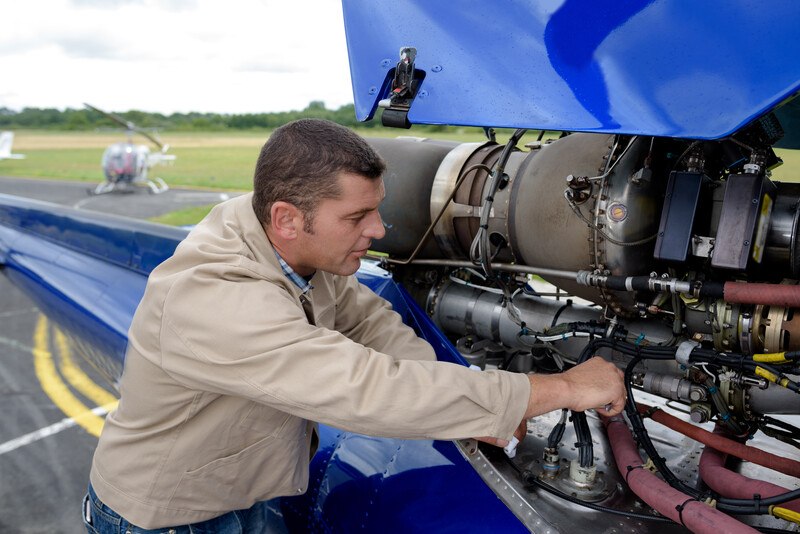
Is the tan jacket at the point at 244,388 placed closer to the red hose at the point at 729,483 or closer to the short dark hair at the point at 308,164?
the short dark hair at the point at 308,164

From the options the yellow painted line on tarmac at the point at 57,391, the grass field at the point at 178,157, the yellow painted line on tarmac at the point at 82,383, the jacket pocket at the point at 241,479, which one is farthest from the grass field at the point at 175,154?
the jacket pocket at the point at 241,479

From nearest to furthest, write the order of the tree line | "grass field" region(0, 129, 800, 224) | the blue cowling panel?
the blue cowling panel
"grass field" region(0, 129, 800, 224)
the tree line

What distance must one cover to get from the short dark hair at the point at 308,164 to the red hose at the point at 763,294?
0.92 m

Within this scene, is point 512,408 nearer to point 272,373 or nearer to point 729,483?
point 272,373

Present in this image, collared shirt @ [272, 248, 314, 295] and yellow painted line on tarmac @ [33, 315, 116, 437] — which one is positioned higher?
collared shirt @ [272, 248, 314, 295]

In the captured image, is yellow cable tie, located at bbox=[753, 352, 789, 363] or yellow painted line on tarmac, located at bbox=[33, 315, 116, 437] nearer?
yellow cable tie, located at bbox=[753, 352, 789, 363]

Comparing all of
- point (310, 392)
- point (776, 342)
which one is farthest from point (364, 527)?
point (776, 342)

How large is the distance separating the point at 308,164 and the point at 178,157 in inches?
1525

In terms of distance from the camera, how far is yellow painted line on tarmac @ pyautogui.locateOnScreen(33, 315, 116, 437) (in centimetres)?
439

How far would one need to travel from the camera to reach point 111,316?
339 centimetres

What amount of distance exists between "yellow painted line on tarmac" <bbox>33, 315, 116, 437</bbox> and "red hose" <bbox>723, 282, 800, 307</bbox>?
157 inches

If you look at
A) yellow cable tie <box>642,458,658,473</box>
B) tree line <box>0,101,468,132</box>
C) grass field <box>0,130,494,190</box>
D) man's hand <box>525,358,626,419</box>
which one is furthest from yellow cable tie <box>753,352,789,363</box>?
tree line <box>0,101,468,132</box>

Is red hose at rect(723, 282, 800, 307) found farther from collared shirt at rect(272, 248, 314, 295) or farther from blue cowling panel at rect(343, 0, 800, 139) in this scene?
collared shirt at rect(272, 248, 314, 295)

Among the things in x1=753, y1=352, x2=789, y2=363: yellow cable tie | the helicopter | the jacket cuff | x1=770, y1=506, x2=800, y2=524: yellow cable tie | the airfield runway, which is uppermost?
x1=753, y1=352, x2=789, y2=363: yellow cable tie
